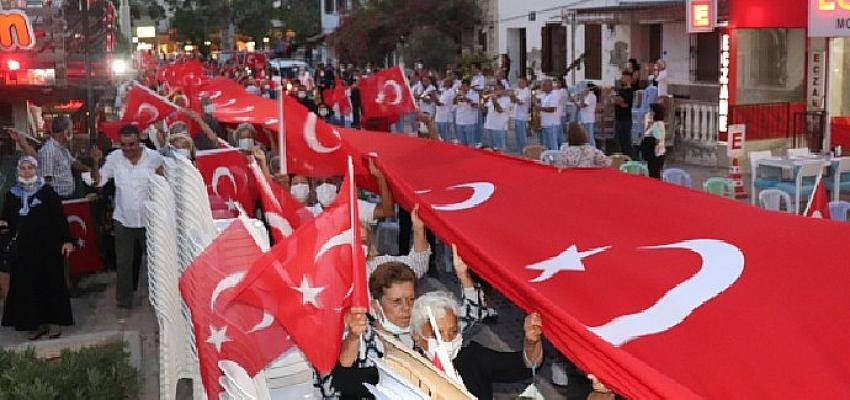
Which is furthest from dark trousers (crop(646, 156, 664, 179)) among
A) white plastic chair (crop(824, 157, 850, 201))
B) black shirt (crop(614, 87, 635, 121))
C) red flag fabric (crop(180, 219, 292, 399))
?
red flag fabric (crop(180, 219, 292, 399))

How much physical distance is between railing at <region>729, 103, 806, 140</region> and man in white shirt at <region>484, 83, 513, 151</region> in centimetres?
445

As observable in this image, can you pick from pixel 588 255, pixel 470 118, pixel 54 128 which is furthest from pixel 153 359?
pixel 470 118

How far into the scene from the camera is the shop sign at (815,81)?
1916 cm

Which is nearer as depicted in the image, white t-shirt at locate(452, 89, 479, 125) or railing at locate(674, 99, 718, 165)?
railing at locate(674, 99, 718, 165)

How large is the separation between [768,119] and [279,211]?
547 inches

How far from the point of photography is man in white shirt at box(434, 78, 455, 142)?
2314cm

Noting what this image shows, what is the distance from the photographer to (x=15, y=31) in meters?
14.4

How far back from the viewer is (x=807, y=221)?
5473mm

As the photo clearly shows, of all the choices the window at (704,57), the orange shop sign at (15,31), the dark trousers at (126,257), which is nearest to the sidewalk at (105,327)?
the dark trousers at (126,257)

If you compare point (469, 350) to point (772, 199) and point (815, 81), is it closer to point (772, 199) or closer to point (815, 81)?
point (772, 199)

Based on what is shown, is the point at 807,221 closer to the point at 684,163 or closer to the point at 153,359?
the point at 153,359

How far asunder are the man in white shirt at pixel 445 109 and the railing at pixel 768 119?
6778 millimetres

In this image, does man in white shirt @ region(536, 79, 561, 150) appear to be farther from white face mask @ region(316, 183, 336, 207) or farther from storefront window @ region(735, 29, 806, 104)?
white face mask @ region(316, 183, 336, 207)

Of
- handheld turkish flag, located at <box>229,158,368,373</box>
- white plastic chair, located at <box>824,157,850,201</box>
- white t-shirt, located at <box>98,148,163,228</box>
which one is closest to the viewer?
handheld turkish flag, located at <box>229,158,368,373</box>
